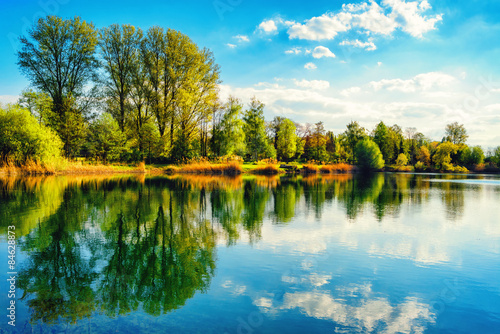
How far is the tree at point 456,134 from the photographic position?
299 feet

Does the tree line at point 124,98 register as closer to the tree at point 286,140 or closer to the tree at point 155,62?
the tree at point 155,62

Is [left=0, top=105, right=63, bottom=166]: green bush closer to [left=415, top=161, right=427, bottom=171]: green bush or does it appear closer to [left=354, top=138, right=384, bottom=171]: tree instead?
[left=354, top=138, right=384, bottom=171]: tree

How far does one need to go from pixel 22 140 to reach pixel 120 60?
1767 cm

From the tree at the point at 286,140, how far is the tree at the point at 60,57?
137 feet

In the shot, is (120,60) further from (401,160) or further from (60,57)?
(401,160)

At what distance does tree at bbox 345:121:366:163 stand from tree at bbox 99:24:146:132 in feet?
157

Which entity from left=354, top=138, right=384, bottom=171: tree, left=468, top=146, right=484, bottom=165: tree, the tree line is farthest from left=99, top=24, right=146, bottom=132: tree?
left=468, top=146, right=484, bottom=165: tree

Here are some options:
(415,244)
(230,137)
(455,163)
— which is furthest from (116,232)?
(455,163)

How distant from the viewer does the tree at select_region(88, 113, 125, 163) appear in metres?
40.0

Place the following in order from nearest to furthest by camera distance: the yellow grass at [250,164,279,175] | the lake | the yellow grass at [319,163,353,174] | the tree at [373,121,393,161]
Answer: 1. the lake
2. the yellow grass at [250,164,279,175]
3. the yellow grass at [319,163,353,174]
4. the tree at [373,121,393,161]

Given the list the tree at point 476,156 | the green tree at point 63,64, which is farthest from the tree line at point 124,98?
the tree at point 476,156

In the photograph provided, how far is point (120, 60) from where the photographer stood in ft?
141

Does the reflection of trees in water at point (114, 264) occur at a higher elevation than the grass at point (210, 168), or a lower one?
lower

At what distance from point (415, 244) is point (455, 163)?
88.3 m
